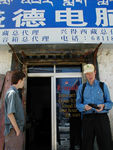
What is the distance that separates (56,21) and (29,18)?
724mm

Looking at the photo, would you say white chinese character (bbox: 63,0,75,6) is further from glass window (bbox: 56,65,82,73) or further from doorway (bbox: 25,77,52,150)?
doorway (bbox: 25,77,52,150)

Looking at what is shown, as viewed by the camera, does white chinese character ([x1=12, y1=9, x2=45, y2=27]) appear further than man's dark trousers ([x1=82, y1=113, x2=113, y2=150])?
Yes

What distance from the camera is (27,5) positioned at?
4531 mm

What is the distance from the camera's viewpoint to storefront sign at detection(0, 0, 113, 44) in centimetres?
410

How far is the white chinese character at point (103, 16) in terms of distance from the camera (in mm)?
4285

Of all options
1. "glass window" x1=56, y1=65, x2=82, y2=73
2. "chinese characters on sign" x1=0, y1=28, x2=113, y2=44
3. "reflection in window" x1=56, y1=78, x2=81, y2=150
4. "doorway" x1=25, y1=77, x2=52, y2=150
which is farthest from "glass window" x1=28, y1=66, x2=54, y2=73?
"doorway" x1=25, y1=77, x2=52, y2=150

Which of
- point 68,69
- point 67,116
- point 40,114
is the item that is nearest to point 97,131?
point 67,116

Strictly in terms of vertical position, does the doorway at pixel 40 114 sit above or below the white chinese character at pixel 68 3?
below

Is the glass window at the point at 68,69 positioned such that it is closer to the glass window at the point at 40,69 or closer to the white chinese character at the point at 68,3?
the glass window at the point at 40,69

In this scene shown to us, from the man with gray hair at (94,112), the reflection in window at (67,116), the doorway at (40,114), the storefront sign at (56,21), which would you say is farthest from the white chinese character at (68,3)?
the doorway at (40,114)

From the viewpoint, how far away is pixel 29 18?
4348 mm

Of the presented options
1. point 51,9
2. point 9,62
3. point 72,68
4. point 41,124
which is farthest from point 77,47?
point 41,124

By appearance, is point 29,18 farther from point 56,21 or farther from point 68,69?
point 68,69

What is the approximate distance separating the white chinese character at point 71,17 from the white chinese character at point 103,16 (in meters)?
0.42
